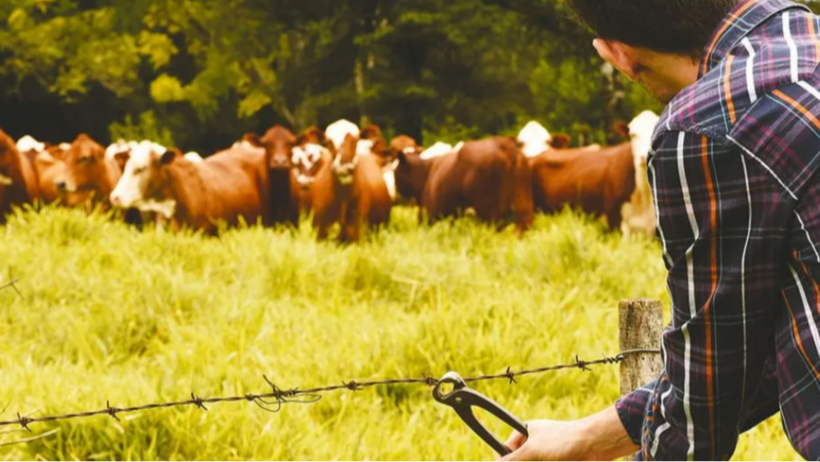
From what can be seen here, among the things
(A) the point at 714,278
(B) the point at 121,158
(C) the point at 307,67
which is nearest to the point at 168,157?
(B) the point at 121,158

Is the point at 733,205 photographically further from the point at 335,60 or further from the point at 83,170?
the point at 335,60

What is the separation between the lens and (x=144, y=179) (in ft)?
31.7

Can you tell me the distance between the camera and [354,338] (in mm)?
4535

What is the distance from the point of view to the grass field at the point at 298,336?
133 inches

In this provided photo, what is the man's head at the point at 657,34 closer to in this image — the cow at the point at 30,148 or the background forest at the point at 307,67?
the cow at the point at 30,148

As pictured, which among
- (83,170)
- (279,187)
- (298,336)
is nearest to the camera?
(298,336)

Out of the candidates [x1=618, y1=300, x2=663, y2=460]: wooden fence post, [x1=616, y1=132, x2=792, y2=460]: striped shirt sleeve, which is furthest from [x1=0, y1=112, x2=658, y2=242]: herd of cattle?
[x1=616, y1=132, x2=792, y2=460]: striped shirt sleeve

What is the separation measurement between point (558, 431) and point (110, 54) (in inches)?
680

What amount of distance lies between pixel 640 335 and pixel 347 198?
289 inches

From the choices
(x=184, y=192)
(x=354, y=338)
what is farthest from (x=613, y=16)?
(x=184, y=192)

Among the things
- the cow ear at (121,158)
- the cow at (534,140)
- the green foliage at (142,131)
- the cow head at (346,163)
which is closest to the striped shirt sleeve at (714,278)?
the cow head at (346,163)

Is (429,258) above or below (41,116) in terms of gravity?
below

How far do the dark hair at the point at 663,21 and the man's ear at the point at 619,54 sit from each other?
1cm

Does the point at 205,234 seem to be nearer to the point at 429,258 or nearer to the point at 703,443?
the point at 429,258
